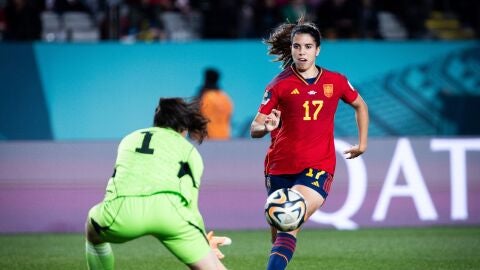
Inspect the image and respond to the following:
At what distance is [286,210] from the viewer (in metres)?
7.18

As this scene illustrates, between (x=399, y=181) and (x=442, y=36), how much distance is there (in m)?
5.99

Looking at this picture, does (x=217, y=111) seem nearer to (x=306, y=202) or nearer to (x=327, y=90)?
(x=327, y=90)

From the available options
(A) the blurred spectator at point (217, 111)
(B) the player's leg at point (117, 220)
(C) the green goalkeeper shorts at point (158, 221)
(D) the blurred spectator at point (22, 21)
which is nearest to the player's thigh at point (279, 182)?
(C) the green goalkeeper shorts at point (158, 221)

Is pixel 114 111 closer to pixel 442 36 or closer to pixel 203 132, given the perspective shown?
pixel 442 36

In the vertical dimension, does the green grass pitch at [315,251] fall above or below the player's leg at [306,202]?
below

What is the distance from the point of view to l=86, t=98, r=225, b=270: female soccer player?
5.99 meters

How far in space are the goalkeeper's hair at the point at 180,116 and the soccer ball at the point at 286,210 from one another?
1117 millimetres

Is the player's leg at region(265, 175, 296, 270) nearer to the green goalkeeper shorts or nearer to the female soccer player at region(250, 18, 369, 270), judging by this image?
the female soccer player at region(250, 18, 369, 270)

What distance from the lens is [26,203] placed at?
1254 centimetres

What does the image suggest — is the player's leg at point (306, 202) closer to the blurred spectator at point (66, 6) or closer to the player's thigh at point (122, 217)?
the player's thigh at point (122, 217)

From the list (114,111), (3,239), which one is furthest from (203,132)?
(114,111)

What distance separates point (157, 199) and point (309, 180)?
183 centimetres

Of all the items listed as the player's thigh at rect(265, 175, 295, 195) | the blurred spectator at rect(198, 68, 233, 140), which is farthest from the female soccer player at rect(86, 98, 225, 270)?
the blurred spectator at rect(198, 68, 233, 140)

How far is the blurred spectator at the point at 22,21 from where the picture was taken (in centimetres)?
1636
